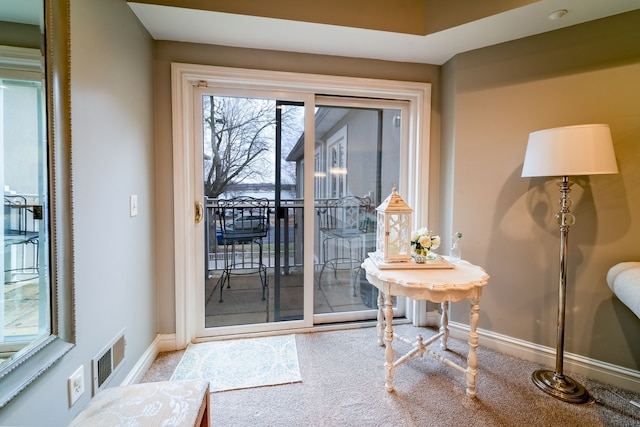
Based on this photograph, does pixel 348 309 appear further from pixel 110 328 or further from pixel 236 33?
pixel 236 33

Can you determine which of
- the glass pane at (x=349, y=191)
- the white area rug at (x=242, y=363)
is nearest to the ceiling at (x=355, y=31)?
the glass pane at (x=349, y=191)

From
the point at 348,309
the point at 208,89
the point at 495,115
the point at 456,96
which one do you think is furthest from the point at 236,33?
the point at 348,309

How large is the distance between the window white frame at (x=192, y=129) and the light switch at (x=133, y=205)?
34 centimetres

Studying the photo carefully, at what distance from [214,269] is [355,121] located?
5.78ft

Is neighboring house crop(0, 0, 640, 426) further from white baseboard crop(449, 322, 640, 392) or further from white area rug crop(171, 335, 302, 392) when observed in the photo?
white area rug crop(171, 335, 302, 392)

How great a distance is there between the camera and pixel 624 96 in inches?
69.5

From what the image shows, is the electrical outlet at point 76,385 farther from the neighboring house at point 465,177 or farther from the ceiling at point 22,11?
the ceiling at point 22,11

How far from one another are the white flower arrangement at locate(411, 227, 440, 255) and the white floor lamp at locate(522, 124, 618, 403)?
693mm

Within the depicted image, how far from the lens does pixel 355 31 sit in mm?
1937

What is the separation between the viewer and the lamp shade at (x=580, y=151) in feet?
5.06

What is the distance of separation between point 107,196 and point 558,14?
9.14 ft

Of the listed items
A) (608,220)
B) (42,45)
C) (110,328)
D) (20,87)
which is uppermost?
(42,45)

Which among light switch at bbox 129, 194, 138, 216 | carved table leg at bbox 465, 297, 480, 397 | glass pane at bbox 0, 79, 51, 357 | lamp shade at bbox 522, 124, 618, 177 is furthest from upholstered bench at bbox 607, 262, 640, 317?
light switch at bbox 129, 194, 138, 216

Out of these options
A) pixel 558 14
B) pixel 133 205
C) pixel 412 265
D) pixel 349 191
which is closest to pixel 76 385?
pixel 133 205
